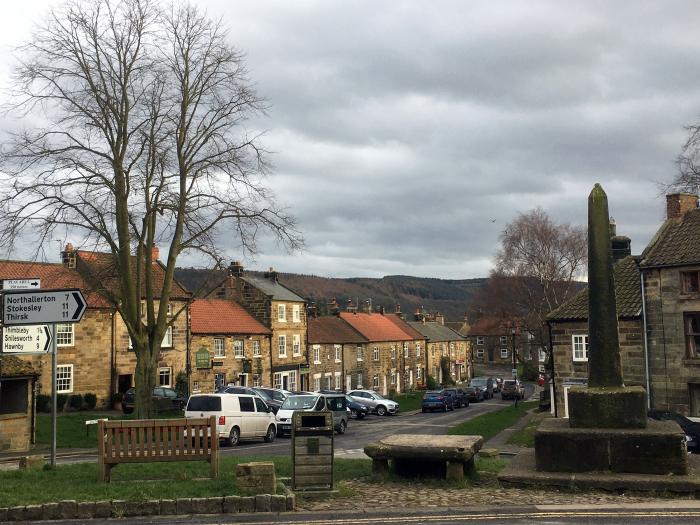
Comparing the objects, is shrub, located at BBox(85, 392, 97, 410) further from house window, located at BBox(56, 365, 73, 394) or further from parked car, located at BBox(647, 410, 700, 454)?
parked car, located at BBox(647, 410, 700, 454)

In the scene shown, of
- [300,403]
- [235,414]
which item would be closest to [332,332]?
[300,403]

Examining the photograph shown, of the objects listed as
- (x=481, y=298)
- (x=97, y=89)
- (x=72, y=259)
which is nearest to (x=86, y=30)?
(x=97, y=89)

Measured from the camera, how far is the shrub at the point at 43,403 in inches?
1380

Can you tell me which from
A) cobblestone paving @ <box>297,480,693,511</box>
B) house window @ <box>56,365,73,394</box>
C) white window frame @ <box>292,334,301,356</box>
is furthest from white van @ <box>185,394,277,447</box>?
white window frame @ <box>292,334,301,356</box>

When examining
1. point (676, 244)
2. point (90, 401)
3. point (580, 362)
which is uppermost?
point (676, 244)

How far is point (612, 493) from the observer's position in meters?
10.8

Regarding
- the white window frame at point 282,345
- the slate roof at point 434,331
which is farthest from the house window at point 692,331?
the slate roof at point 434,331

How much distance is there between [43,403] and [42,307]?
84.0 ft

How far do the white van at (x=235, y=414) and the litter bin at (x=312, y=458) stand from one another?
45.9ft

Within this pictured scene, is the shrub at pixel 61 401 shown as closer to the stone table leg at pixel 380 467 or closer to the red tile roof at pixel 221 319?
the red tile roof at pixel 221 319

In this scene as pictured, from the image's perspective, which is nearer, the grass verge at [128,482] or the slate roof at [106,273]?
the grass verge at [128,482]

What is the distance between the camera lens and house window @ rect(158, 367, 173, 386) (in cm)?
4297

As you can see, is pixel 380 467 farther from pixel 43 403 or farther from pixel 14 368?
pixel 43 403

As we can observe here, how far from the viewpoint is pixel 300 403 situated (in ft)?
101
